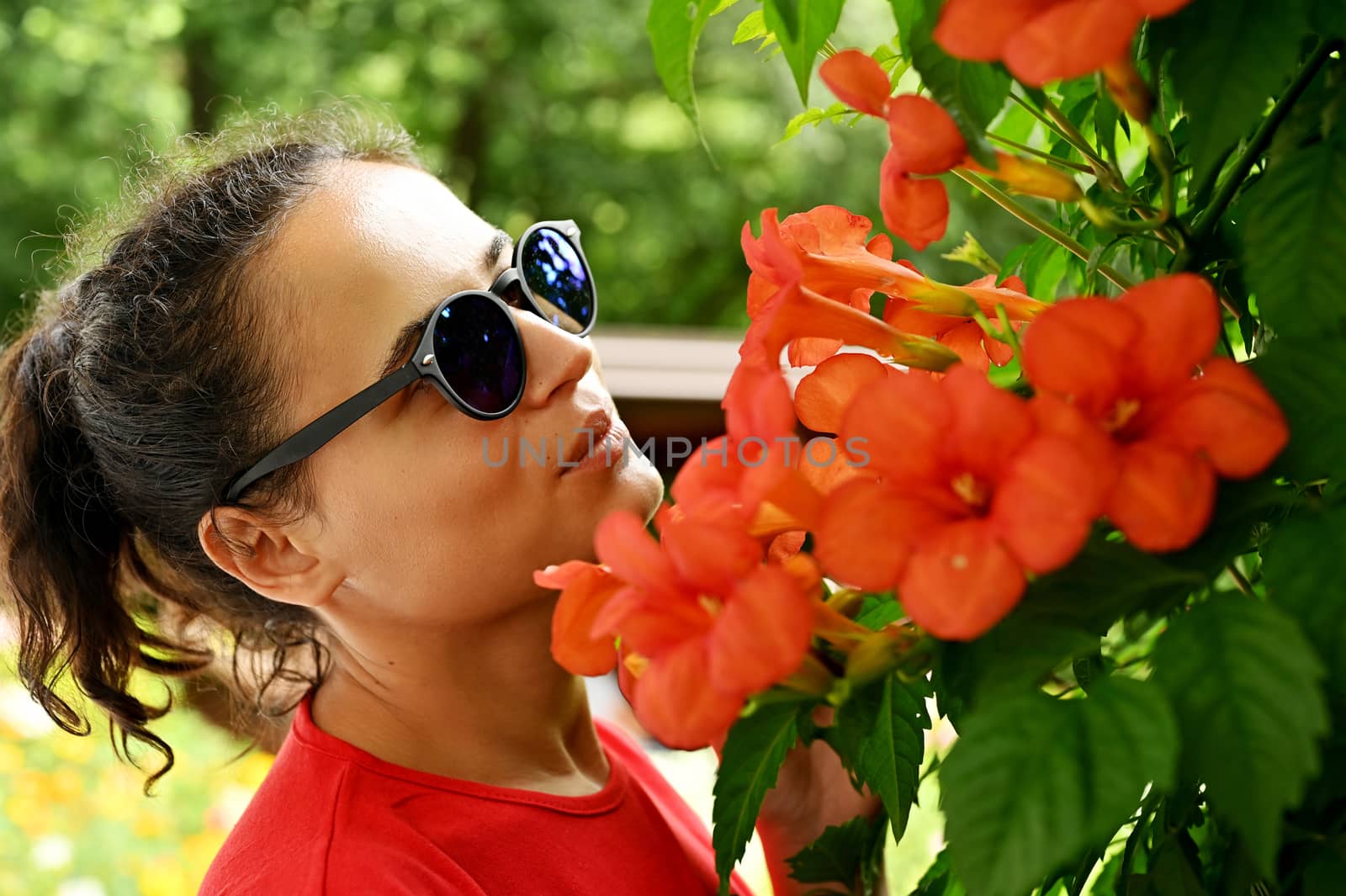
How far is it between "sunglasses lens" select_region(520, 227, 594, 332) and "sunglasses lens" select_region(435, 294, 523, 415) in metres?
0.09

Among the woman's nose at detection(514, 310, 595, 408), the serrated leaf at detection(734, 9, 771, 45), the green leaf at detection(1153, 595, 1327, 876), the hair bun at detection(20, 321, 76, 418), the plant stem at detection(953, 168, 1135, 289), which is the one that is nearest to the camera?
the green leaf at detection(1153, 595, 1327, 876)

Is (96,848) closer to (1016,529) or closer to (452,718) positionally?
(452,718)

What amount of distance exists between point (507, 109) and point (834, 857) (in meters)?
7.42

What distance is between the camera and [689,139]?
8.52 meters

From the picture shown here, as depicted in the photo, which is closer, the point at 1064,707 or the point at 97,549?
the point at 1064,707

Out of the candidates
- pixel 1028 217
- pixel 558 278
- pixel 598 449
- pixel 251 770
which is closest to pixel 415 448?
pixel 598 449

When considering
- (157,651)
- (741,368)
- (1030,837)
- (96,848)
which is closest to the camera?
(1030,837)

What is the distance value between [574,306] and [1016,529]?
3.02 feet

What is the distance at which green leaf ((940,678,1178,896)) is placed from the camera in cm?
42

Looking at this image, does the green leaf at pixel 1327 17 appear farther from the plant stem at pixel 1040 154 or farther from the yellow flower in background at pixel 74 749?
the yellow flower in background at pixel 74 749

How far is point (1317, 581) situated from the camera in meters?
0.47

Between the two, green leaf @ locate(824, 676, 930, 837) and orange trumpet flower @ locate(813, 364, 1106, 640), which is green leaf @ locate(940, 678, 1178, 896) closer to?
orange trumpet flower @ locate(813, 364, 1106, 640)

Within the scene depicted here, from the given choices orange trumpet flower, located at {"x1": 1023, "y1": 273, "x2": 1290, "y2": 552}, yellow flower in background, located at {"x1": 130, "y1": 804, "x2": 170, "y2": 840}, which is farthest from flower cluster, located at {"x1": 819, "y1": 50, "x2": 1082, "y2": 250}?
yellow flower in background, located at {"x1": 130, "y1": 804, "x2": 170, "y2": 840}

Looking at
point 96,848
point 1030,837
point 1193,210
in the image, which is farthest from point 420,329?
point 96,848
